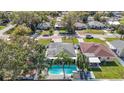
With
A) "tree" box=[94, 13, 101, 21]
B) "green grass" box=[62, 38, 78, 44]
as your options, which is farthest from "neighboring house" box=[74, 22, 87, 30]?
"green grass" box=[62, 38, 78, 44]

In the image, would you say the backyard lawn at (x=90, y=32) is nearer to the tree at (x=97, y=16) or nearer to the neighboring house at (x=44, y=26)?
the tree at (x=97, y=16)

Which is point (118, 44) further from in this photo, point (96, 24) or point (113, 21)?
point (113, 21)

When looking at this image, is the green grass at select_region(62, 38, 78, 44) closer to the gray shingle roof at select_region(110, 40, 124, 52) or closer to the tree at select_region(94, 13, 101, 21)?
the gray shingle roof at select_region(110, 40, 124, 52)

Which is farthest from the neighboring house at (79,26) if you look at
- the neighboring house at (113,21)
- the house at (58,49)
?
the house at (58,49)

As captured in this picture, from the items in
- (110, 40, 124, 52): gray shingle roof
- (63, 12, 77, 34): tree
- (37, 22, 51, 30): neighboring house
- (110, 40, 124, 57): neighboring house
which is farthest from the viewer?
(37, 22, 51, 30): neighboring house

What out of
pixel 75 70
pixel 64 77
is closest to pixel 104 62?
pixel 75 70

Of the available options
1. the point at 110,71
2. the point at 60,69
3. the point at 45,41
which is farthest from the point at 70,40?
the point at 110,71
